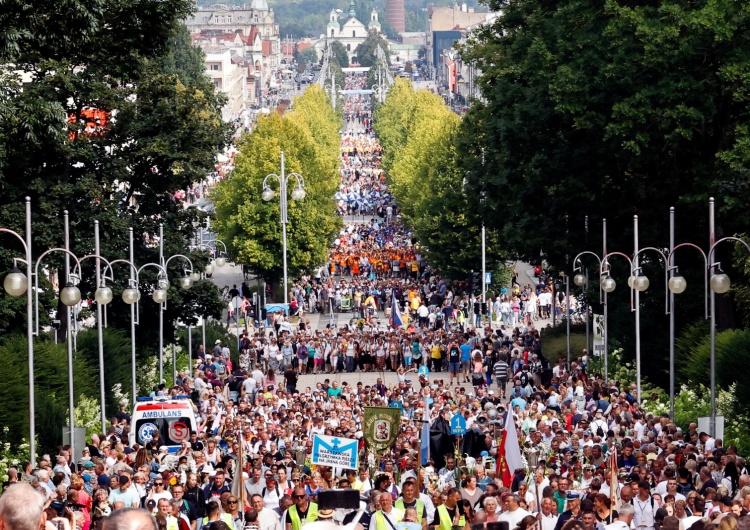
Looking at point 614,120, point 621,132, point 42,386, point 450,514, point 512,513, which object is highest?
point 614,120

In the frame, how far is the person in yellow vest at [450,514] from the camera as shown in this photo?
61.5 feet

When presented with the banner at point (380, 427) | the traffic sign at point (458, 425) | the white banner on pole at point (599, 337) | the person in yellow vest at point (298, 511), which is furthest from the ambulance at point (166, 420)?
the white banner on pole at point (599, 337)

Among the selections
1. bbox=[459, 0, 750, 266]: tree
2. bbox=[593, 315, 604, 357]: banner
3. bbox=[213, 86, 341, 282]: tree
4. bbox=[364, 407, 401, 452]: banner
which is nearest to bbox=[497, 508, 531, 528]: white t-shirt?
bbox=[364, 407, 401, 452]: banner

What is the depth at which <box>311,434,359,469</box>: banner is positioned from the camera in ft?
76.9

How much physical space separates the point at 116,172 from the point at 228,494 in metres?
26.5

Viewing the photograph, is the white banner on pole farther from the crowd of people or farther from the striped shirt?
the striped shirt

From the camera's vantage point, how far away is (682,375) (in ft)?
126

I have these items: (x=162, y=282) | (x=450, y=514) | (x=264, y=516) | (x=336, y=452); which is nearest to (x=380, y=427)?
(x=336, y=452)

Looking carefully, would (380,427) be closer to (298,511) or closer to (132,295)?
(298,511)

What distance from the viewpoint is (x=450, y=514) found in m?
19.5

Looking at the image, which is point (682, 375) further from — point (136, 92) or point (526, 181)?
point (136, 92)

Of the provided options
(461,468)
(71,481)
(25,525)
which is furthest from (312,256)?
(25,525)

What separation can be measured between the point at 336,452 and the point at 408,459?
202 cm

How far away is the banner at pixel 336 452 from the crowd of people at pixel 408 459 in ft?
1.21
